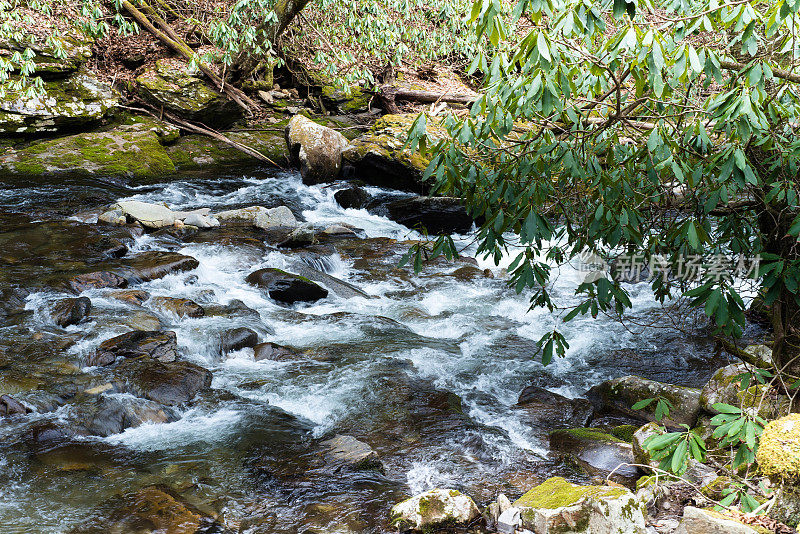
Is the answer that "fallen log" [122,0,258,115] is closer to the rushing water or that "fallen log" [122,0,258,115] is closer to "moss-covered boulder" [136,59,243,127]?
"moss-covered boulder" [136,59,243,127]

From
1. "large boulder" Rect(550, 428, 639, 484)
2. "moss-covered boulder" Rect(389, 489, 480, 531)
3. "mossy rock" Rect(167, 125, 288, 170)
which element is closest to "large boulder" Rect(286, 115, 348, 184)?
"mossy rock" Rect(167, 125, 288, 170)

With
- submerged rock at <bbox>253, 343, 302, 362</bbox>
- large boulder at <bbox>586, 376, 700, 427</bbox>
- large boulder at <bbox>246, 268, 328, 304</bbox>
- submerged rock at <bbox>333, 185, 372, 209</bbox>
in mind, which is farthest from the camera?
submerged rock at <bbox>333, 185, 372, 209</bbox>

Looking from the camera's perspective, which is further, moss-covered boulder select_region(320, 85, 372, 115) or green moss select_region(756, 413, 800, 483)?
moss-covered boulder select_region(320, 85, 372, 115)

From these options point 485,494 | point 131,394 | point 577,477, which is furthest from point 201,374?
point 577,477

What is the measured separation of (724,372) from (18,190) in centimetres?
1112

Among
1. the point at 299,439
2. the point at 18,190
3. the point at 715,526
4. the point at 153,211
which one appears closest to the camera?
the point at 715,526

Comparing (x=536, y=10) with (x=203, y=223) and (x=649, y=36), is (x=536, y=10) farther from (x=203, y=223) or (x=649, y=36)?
(x=203, y=223)

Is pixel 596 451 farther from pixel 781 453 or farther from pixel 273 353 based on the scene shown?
pixel 273 353

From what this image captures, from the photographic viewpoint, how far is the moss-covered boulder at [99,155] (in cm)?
1112

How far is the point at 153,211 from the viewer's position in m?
9.55

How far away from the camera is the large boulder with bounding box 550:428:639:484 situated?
165 inches

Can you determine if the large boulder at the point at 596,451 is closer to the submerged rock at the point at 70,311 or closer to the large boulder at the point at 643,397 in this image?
the large boulder at the point at 643,397

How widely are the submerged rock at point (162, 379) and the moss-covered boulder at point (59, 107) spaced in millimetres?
8637

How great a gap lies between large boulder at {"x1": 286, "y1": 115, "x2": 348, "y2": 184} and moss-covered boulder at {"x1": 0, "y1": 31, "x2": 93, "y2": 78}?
464 centimetres
